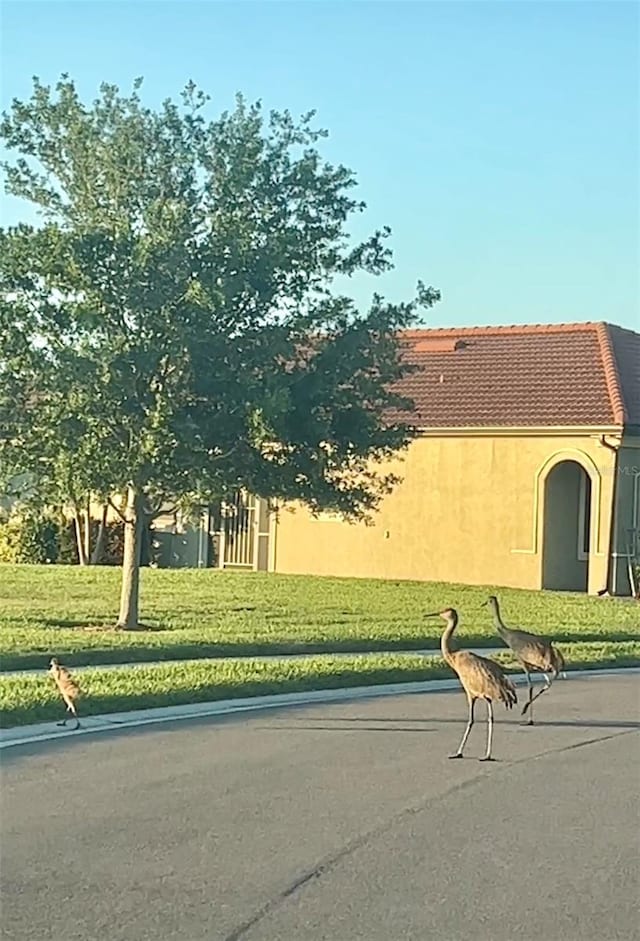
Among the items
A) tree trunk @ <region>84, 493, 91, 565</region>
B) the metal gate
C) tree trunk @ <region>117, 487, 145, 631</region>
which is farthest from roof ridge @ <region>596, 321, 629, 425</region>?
tree trunk @ <region>117, 487, 145, 631</region>

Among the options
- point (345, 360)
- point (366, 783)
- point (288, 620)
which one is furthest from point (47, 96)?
point (366, 783)

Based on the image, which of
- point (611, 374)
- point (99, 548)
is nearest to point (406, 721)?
point (611, 374)

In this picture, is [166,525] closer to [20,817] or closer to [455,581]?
[455,581]

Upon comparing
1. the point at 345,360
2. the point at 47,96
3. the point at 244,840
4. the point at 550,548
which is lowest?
the point at 244,840

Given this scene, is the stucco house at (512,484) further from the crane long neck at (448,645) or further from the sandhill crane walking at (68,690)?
the sandhill crane walking at (68,690)

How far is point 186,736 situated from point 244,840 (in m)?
4.10

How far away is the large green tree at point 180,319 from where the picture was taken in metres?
20.7

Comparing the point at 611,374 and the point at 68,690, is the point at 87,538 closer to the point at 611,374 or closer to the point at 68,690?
the point at 611,374

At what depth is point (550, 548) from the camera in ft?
111

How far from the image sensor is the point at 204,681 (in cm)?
1661

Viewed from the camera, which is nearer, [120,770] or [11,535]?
[120,770]

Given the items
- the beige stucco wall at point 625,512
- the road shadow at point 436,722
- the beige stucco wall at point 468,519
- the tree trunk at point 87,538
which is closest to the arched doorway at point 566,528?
the beige stucco wall at point 468,519

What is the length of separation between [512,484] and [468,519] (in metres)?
1.24

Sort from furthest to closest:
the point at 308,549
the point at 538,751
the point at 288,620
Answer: the point at 308,549
the point at 288,620
the point at 538,751
